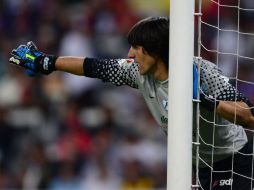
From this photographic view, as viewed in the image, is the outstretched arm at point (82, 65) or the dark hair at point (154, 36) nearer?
the dark hair at point (154, 36)

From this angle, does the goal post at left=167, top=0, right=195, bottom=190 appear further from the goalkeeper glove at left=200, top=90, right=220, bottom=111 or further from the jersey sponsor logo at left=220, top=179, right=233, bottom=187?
the jersey sponsor logo at left=220, top=179, right=233, bottom=187

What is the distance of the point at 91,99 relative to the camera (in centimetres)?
930

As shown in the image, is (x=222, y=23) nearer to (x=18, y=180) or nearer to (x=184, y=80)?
(x=18, y=180)

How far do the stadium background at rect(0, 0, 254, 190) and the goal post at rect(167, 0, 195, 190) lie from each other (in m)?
4.21

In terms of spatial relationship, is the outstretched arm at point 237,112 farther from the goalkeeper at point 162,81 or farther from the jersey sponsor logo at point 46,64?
the jersey sponsor logo at point 46,64

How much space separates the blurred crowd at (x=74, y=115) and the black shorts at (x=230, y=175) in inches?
155

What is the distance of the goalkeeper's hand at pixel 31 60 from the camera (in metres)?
4.57

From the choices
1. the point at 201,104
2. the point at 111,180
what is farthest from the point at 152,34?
the point at 111,180

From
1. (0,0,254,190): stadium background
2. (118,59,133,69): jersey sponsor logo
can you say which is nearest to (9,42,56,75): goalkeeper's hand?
(118,59,133,69): jersey sponsor logo

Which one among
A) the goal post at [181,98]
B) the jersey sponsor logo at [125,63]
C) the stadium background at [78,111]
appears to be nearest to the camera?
the goal post at [181,98]

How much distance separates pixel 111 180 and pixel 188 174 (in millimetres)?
4714

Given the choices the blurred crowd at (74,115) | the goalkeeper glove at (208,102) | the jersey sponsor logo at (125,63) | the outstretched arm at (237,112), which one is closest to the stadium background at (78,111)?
the blurred crowd at (74,115)

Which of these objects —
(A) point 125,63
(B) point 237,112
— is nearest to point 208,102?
(B) point 237,112

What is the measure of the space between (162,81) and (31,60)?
2.52ft
